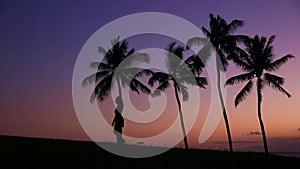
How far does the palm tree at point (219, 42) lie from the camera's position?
114ft

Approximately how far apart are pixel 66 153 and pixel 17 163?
3.82 meters

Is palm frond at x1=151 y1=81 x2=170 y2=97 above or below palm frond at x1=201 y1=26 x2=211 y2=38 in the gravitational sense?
below

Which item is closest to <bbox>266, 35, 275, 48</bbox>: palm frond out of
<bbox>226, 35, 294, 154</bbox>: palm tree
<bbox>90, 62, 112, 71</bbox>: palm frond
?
<bbox>226, 35, 294, 154</bbox>: palm tree

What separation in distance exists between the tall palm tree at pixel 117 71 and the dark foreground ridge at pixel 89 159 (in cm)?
1058

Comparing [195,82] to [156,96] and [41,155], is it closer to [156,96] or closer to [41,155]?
[156,96]

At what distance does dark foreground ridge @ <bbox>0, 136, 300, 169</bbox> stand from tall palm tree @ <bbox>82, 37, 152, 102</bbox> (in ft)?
34.7

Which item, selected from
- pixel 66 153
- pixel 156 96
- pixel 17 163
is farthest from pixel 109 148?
pixel 156 96

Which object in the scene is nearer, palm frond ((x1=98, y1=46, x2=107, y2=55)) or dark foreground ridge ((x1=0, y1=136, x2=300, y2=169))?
dark foreground ridge ((x1=0, y1=136, x2=300, y2=169))

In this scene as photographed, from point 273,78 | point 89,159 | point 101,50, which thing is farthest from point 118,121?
point 273,78

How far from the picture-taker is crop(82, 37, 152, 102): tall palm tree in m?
34.8

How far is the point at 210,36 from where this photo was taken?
117 ft

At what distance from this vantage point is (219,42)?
3538 cm

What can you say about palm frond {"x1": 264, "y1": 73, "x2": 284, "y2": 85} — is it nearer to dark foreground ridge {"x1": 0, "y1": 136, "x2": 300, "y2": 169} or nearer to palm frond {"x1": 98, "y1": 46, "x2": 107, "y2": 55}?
dark foreground ridge {"x1": 0, "y1": 136, "x2": 300, "y2": 169}

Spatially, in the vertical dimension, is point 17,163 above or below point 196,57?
below
